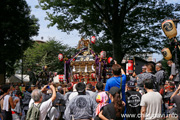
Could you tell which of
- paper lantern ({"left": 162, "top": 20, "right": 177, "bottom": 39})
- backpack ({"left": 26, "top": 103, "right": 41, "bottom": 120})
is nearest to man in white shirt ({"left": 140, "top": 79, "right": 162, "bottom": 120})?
→ backpack ({"left": 26, "top": 103, "right": 41, "bottom": 120})

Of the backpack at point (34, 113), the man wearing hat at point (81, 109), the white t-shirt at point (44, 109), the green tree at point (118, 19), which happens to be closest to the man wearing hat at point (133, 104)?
the man wearing hat at point (81, 109)

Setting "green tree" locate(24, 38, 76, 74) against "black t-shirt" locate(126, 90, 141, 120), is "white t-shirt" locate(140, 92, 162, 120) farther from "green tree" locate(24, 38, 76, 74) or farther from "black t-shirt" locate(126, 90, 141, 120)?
"green tree" locate(24, 38, 76, 74)

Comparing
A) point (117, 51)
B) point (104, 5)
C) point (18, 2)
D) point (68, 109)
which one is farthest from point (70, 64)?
point (68, 109)

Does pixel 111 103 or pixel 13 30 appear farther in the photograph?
pixel 13 30

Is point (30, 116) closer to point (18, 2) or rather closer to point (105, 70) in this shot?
point (105, 70)

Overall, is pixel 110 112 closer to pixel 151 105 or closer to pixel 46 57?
pixel 151 105

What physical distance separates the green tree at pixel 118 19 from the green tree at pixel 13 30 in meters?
4.31

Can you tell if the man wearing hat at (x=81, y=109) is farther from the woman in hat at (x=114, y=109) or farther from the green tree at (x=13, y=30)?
the green tree at (x=13, y=30)

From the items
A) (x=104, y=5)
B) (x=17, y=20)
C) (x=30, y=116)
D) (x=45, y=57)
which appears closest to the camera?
(x=30, y=116)

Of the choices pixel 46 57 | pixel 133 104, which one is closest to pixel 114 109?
pixel 133 104

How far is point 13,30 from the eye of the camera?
25.0 metres

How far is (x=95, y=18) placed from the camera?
23.0 meters

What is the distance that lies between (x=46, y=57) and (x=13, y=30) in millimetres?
26493

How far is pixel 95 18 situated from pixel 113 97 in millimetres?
19678
